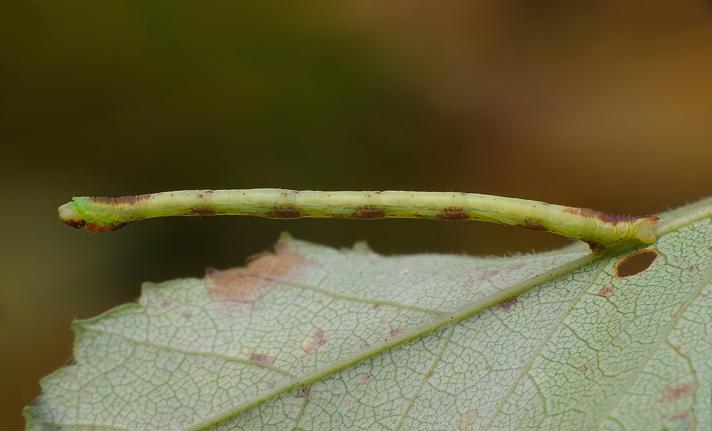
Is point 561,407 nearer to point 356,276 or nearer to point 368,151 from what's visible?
point 356,276

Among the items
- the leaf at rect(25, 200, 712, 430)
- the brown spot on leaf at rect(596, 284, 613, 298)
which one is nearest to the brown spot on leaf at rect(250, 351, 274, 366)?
the leaf at rect(25, 200, 712, 430)

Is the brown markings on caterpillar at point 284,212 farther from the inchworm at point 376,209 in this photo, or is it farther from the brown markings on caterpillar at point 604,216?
the brown markings on caterpillar at point 604,216

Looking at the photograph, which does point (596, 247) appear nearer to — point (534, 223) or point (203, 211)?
point (534, 223)

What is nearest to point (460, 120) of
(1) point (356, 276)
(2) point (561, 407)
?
(1) point (356, 276)

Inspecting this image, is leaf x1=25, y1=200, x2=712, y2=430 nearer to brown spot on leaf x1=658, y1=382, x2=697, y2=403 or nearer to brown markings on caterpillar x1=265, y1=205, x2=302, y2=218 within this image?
brown spot on leaf x1=658, y1=382, x2=697, y2=403

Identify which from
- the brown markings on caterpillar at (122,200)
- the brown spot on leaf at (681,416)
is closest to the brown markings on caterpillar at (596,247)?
the brown spot on leaf at (681,416)
